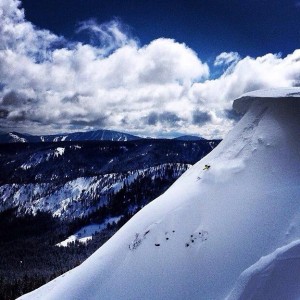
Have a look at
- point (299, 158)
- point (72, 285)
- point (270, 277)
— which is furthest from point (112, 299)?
point (299, 158)

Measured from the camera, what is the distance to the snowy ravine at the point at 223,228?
38.2 ft

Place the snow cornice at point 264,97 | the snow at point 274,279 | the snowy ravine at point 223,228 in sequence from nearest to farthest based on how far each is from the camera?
the snow at point 274,279
the snowy ravine at point 223,228
the snow cornice at point 264,97

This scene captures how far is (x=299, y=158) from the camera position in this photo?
585 inches

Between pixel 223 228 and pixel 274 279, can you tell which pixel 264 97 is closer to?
pixel 223 228

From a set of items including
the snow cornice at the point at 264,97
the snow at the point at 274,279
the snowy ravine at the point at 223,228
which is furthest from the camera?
the snow cornice at the point at 264,97

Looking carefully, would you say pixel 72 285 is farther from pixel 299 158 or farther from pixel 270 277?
pixel 299 158

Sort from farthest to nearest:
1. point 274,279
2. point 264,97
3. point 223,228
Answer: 1. point 264,97
2. point 223,228
3. point 274,279

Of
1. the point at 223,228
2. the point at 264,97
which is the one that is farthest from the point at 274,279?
the point at 264,97

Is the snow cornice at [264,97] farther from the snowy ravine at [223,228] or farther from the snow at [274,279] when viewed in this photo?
the snow at [274,279]

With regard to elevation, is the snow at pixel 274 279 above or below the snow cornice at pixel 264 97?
below

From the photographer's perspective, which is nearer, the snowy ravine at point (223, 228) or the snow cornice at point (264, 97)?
the snowy ravine at point (223, 228)

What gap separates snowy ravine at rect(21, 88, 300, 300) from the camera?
1163cm

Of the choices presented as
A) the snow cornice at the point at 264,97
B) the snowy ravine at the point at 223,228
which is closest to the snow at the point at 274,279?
the snowy ravine at the point at 223,228

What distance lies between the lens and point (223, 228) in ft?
42.9
